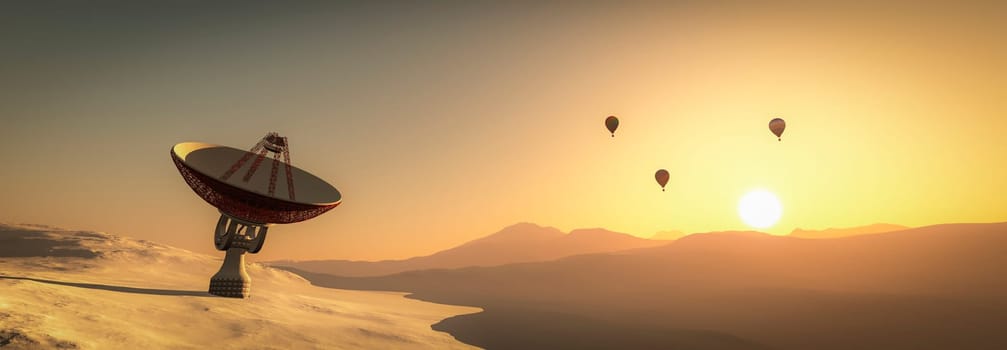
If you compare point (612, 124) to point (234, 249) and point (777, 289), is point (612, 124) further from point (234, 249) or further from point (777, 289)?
point (777, 289)

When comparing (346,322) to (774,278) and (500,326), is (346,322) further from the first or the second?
(774,278)

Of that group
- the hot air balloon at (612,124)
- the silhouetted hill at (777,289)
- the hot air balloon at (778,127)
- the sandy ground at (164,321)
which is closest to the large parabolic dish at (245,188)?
the sandy ground at (164,321)

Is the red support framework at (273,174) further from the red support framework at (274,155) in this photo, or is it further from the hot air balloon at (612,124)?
the hot air balloon at (612,124)

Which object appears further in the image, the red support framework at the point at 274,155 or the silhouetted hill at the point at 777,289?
the silhouetted hill at the point at 777,289

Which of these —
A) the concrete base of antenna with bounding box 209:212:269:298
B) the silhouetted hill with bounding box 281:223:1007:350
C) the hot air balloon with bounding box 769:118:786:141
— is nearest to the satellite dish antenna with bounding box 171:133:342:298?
the concrete base of antenna with bounding box 209:212:269:298

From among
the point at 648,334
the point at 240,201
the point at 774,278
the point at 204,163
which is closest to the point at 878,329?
the point at 648,334
